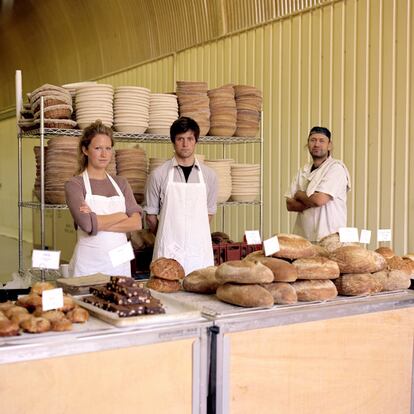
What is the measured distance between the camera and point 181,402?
176 cm

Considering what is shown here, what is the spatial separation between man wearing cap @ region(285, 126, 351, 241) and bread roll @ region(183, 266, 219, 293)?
1.71 meters

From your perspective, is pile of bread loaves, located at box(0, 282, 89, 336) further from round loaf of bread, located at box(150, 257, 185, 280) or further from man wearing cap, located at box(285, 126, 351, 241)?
man wearing cap, located at box(285, 126, 351, 241)

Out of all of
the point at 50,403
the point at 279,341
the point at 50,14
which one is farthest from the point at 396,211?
the point at 50,14

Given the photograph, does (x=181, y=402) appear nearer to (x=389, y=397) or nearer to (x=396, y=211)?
(x=389, y=397)

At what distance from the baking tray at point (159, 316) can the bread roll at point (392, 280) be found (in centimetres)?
81

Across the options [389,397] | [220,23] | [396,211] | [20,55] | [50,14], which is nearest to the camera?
[389,397]

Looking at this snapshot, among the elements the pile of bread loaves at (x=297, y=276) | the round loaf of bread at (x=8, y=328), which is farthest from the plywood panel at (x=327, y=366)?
the round loaf of bread at (x=8, y=328)

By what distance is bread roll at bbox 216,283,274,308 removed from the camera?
1.96 m

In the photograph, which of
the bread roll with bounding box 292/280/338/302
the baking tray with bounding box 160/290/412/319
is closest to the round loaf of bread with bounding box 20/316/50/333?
the baking tray with bounding box 160/290/412/319

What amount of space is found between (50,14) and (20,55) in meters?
2.36

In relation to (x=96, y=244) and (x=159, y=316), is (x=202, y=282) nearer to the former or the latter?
(x=159, y=316)

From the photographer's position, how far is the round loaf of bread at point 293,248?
2.19 metres

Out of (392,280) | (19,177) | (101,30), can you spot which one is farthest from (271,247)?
(101,30)

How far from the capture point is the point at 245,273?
79.2 inches
